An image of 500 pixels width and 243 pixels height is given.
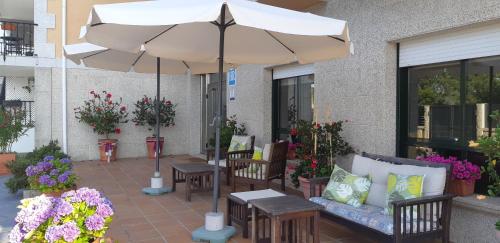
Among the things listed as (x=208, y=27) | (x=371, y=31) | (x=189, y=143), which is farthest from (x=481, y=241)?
(x=189, y=143)

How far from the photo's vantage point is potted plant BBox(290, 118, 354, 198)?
5.11 m

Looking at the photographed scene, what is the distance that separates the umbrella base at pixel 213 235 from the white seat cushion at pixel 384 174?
1456 mm

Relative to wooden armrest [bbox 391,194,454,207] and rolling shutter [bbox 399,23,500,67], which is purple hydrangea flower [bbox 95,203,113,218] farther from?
rolling shutter [bbox 399,23,500,67]

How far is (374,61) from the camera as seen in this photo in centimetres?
484

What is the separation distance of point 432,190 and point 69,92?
8832 mm

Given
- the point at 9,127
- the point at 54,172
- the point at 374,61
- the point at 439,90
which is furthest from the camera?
the point at 9,127

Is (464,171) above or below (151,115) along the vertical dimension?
below

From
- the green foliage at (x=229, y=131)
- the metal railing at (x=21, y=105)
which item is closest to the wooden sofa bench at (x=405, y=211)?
the green foliage at (x=229, y=131)

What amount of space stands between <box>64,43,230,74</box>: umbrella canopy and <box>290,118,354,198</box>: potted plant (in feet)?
6.16

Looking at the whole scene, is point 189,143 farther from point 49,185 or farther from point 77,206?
point 77,206

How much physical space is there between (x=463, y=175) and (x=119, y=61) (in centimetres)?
505

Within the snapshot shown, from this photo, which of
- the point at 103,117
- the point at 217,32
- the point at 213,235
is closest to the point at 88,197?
the point at 213,235

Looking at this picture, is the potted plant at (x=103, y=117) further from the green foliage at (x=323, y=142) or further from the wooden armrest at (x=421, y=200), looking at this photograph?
the wooden armrest at (x=421, y=200)

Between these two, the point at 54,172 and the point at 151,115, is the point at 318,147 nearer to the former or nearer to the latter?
the point at 54,172
